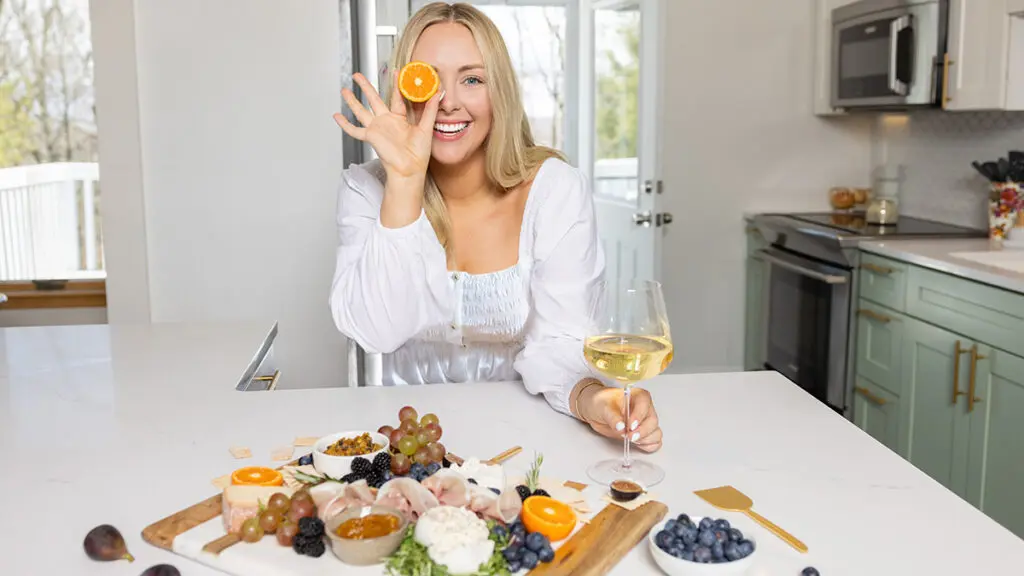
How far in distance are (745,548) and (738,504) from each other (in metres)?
0.19

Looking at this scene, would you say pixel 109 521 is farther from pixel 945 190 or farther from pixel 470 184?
pixel 945 190

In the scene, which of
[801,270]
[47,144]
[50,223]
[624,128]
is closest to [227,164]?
[47,144]

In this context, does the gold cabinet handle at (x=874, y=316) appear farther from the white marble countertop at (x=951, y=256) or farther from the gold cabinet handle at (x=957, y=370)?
the gold cabinet handle at (x=957, y=370)

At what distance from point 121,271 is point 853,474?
2.83 metres

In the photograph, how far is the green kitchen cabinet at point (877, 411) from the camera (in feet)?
11.2

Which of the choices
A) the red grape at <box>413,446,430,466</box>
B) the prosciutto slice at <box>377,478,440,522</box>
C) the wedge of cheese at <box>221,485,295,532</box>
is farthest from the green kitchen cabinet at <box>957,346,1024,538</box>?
the wedge of cheese at <box>221,485,295,532</box>

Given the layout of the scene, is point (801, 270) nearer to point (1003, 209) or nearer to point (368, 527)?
point (1003, 209)

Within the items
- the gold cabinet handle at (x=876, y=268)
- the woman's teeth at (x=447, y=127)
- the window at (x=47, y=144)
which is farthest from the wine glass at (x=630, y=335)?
the window at (x=47, y=144)

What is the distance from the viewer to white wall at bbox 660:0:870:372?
4629 mm

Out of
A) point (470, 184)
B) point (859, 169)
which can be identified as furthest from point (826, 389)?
point (470, 184)

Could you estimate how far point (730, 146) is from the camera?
185 inches

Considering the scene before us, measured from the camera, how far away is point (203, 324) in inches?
88.4

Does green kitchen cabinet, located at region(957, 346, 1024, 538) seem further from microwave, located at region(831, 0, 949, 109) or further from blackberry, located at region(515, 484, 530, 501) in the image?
blackberry, located at region(515, 484, 530, 501)

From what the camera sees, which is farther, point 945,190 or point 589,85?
point 589,85
